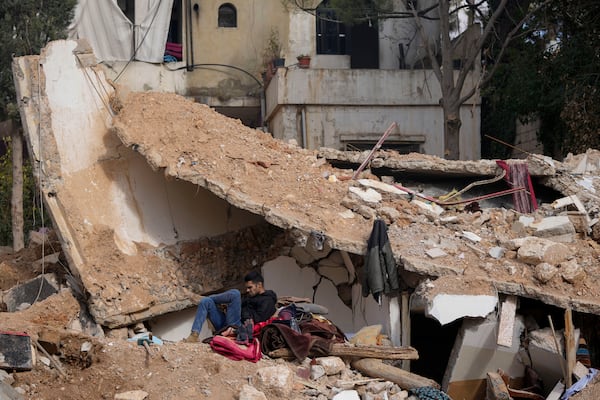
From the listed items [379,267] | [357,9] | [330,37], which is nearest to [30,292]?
[379,267]

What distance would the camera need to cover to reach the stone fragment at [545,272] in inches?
364

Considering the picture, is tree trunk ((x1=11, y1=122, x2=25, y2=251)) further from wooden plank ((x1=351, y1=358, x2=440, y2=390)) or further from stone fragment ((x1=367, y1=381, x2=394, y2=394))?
stone fragment ((x1=367, y1=381, x2=394, y2=394))

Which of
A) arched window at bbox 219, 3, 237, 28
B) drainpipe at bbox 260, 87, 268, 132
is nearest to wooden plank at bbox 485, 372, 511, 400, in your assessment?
drainpipe at bbox 260, 87, 268, 132

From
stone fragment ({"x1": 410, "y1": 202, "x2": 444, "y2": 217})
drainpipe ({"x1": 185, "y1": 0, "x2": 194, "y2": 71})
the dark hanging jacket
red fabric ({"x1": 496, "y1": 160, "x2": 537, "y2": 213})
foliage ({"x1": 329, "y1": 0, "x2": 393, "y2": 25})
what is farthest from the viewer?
drainpipe ({"x1": 185, "y1": 0, "x2": 194, "y2": 71})

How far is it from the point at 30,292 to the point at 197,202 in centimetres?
254

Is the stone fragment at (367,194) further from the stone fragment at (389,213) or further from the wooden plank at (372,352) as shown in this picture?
the wooden plank at (372,352)

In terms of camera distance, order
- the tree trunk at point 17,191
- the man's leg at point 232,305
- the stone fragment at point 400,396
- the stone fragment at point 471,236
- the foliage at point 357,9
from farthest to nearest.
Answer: the foliage at point 357,9 < the tree trunk at point 17,191 < the stone fragment at point 471,236 < the man's leg at point 232,305 < the stone fragment at point 400,396

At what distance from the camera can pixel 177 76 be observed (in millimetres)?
20672

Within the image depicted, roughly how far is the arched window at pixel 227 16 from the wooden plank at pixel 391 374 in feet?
45.8

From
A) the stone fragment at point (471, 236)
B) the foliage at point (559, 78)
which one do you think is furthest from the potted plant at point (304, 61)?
the stone fragment at point (471, 236)

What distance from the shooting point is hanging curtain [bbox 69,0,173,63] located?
773 inches

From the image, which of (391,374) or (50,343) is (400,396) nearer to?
(391,374)

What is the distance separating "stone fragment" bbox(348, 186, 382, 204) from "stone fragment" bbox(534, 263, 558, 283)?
7.78ft

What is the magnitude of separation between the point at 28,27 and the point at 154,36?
6046 millimetres
